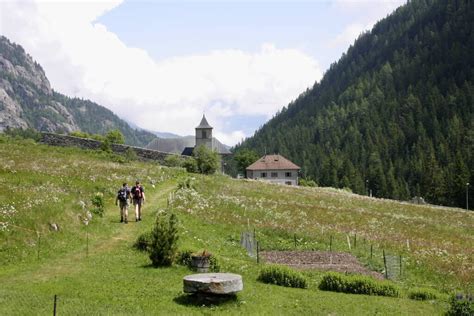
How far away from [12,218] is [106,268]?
21.8 ft

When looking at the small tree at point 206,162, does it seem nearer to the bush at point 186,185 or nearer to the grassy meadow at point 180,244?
the grassy meadow at point 180,244

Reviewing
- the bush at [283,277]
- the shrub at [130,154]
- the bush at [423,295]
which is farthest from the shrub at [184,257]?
the shrub at [130,154]

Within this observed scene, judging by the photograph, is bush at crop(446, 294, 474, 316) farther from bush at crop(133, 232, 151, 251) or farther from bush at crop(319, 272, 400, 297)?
bush at crop(133, 232, 151, 251)

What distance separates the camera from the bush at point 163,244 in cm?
2406

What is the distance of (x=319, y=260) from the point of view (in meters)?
30.0

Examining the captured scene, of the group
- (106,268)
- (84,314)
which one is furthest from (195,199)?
(84,314)

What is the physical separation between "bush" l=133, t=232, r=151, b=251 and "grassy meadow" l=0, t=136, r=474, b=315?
15.7 inches

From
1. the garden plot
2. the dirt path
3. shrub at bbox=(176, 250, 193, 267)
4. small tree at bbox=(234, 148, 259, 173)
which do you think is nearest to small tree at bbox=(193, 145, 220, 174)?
the dirt path

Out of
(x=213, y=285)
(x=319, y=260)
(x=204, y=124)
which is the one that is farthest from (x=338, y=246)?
(x=204, y=124)

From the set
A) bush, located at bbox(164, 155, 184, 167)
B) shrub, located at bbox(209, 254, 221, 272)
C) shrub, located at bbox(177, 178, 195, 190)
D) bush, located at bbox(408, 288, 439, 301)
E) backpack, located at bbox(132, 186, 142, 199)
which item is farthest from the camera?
bush, located at bbox(164, 155, 184, 167)

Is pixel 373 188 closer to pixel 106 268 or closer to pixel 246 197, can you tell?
pixel 246 197

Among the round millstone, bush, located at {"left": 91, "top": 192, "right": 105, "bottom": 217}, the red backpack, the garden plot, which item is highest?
the red backpack

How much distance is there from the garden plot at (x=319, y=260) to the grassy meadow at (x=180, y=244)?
4.01ft

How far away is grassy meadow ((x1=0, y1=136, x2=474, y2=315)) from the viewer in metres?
19.2
